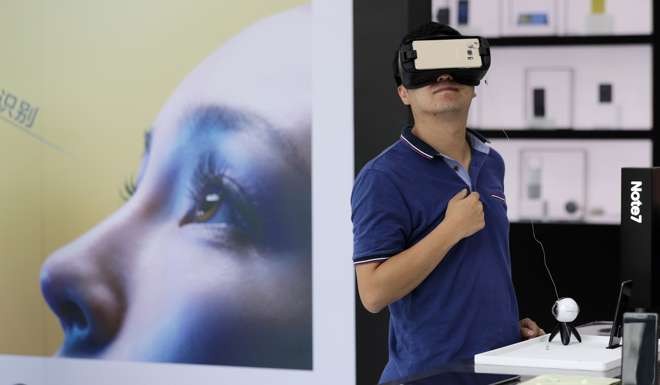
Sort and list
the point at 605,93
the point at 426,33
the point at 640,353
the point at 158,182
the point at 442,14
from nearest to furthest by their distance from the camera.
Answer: the point at 640,353
the point at 426,33
the point at 158,182
the point at 605,93
the point at 442,14

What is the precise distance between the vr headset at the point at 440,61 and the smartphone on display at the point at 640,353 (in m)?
0.74

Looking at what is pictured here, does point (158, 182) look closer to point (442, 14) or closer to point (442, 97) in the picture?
point (442, 97)

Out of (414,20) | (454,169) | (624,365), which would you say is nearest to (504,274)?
(454,169)

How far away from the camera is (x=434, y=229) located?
240cm

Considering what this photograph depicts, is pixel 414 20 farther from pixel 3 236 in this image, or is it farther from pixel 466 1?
pixel 466 1

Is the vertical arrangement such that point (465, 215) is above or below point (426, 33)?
below

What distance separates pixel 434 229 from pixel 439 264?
8 cm

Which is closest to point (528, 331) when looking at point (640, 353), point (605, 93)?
point (640, 353)

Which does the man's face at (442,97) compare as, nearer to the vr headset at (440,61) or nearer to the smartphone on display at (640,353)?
the vr headset at (440,61)

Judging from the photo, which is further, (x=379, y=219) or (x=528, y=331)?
(x=528, y=331)

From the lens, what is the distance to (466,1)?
6.72m

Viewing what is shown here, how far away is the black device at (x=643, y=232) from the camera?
231 centimetres

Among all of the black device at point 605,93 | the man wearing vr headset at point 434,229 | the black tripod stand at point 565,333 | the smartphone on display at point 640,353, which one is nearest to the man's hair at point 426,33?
the man wearing vr headset at point 434,229

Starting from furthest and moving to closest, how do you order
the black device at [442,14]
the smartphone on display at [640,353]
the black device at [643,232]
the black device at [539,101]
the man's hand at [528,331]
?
the black device at [442,14] < the black device at [539,101] < the man's hand at [528,331] < the black device at [643,232] < the smartphone on display at [640,353]
